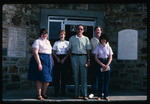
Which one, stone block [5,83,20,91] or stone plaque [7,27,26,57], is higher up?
stone plaque [7,27,26,57]

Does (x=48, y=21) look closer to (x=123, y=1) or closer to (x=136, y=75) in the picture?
(x=123, y=1)

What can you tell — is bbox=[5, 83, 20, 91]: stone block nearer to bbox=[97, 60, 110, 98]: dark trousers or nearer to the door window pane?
the door window pane

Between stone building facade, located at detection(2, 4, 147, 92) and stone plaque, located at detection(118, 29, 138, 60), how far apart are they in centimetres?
12

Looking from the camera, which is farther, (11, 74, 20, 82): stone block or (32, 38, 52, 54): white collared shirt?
(11, 74, 20, 82): stone block

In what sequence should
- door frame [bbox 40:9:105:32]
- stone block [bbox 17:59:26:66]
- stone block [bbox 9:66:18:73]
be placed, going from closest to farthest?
stone block [bbox 9:66:18:73], stone block [bbox 17:59:26:66], door frame [bbox 40:9:105:32]

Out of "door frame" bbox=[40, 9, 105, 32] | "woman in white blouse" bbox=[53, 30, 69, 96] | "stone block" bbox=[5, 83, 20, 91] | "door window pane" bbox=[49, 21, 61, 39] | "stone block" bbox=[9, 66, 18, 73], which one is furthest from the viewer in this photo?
"door window pane" bbox=[49, 21, 61, 39]

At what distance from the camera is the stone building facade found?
610 centimetres

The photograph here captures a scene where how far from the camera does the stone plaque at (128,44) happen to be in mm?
6707

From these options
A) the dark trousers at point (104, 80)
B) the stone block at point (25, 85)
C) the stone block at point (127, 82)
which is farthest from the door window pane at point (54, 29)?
the stone block at point (127, 82)

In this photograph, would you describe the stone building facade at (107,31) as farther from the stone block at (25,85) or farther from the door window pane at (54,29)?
the door window pane at (54,29)

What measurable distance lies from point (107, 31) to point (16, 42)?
3287 millimetres

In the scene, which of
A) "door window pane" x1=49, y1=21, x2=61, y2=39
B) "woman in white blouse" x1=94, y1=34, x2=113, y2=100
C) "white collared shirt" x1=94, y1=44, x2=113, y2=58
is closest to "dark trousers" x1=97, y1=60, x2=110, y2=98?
"woman in white blouse" x1=94, y1=34, x2=113, y2=100

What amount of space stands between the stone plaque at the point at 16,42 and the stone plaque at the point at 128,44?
3360mm

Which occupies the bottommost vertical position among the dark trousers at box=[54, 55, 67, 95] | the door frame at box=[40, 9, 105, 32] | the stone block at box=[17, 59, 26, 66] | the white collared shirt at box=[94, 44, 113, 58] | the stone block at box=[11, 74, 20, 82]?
the stone block at box=[11, 74, 20, 82]
